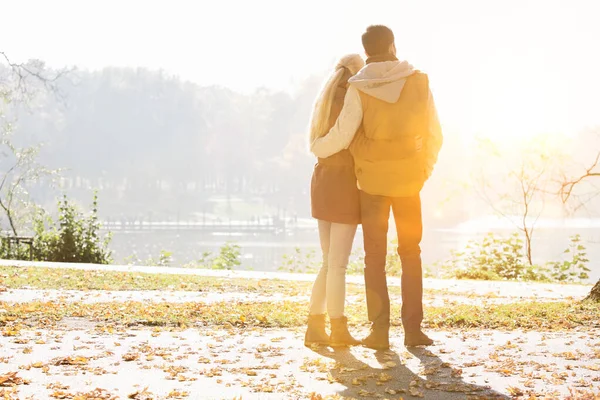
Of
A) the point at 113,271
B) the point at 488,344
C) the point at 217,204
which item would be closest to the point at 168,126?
the point at 217,204

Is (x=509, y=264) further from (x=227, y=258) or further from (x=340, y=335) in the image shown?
(x=340, y=335)

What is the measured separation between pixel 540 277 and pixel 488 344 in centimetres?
885

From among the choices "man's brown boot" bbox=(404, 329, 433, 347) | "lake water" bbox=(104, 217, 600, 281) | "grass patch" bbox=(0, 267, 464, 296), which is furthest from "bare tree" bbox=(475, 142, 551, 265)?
"man's brown boot" bbox=(404, 329, 433, 347)

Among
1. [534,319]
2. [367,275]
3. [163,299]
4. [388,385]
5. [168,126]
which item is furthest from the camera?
[168,126]

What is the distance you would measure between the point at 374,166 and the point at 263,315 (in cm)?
261

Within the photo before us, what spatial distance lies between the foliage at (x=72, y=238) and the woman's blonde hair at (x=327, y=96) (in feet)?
37.1

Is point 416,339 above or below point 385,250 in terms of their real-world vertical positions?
below

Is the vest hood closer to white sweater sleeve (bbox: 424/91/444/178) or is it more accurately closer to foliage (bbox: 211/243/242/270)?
white sweater sleeve (bbox: 424/91/444/178)

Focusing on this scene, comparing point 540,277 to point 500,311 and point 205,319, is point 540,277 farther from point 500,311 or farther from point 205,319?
point 205,319

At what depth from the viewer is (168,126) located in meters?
121

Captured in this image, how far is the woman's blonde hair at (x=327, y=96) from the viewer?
516 centimetres

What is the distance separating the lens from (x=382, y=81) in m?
4.92

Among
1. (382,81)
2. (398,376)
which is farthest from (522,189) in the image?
(398,376)

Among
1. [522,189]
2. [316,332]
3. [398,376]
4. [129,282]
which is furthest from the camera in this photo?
[522,189]
